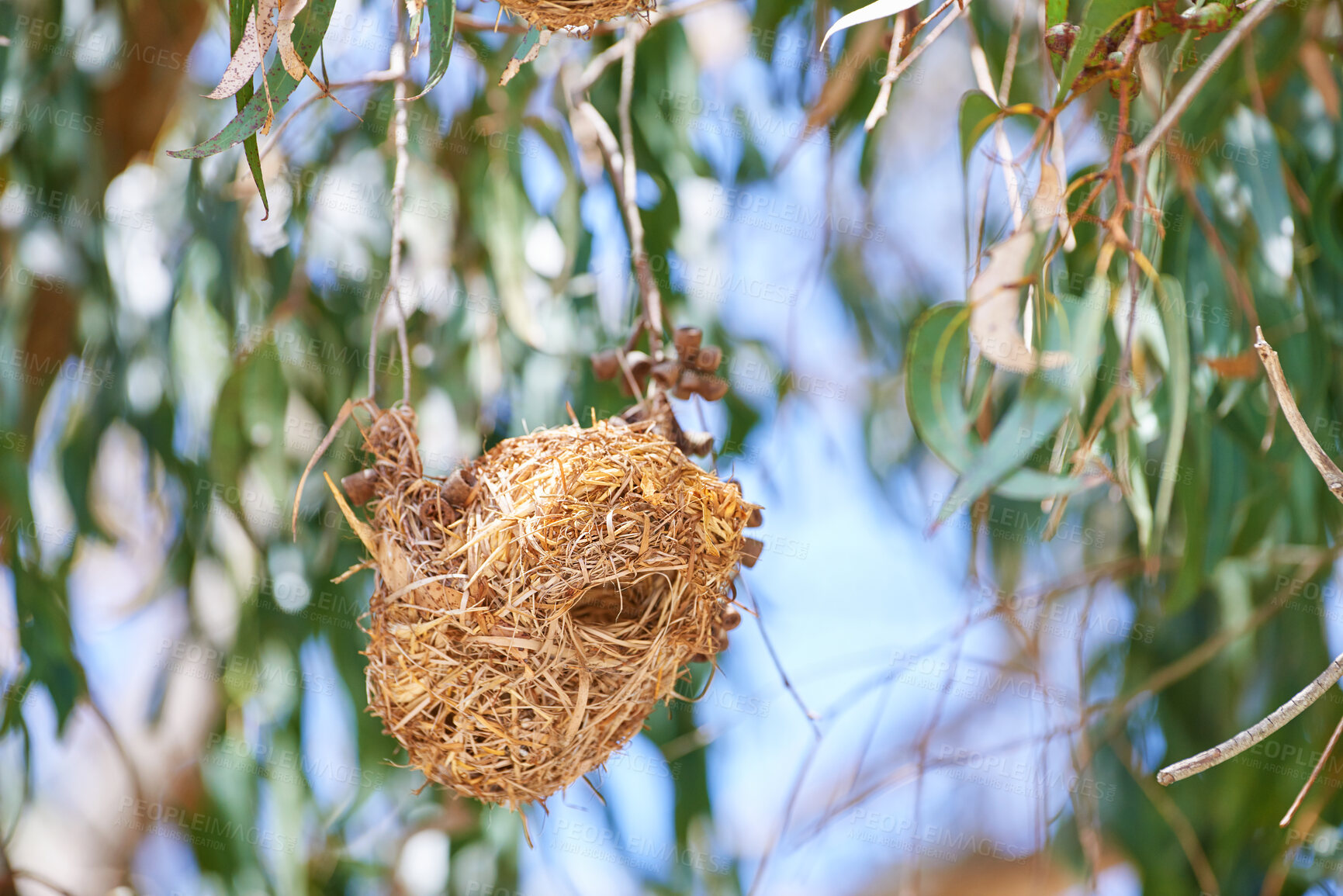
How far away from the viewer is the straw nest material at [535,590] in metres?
0.80

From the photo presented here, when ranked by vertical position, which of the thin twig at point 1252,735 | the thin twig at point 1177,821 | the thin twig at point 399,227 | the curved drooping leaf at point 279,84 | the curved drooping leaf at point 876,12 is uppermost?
the curved drooping leaf at point 876,12

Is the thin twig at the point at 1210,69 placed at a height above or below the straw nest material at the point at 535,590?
above

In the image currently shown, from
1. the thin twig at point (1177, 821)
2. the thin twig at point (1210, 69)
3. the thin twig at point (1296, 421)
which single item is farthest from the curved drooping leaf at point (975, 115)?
the thin twig at point (1177, 821)

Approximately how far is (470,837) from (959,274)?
1448mm

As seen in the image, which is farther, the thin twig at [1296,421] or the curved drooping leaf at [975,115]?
the curved drooping leaf at [975,115]

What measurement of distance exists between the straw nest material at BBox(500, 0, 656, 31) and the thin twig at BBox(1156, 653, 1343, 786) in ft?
1.97

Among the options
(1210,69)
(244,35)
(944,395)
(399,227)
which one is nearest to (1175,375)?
(944,395)

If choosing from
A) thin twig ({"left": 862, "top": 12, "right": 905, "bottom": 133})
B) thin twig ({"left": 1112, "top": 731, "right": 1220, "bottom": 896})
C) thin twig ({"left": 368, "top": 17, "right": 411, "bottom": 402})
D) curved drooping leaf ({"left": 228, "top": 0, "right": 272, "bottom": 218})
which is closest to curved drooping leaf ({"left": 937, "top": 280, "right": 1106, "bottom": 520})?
thin twig ({"left": 862, "top": 12, "right": 905, "bottom": 133})

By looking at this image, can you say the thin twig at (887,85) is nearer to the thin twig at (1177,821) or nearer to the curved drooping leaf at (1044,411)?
the curved drooping leaf at (1044,411)

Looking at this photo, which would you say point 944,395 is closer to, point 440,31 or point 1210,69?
point 1210,69

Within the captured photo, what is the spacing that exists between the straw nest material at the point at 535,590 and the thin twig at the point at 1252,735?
0.41 meters

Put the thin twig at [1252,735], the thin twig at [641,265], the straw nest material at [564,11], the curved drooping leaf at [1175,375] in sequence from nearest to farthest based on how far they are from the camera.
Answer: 1. the thin twig at [1252,735]
2. the straw nest material at [564,11]
3. the thin twig at [641,265]
4. the curved drooping leaf at [1175,375]

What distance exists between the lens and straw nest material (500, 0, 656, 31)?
0.77 meters

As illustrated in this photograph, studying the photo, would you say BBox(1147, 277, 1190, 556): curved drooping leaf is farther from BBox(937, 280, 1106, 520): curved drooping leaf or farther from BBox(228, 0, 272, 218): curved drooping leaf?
BBox(228, 0, 272, 218): curved drooping leaf
